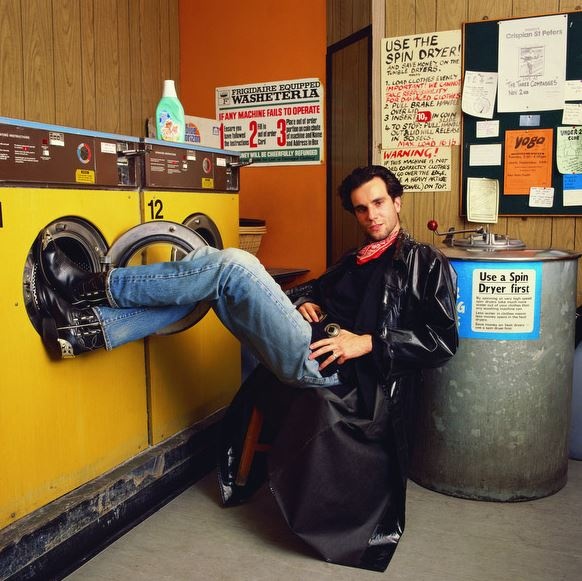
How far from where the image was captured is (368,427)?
2.06 metres

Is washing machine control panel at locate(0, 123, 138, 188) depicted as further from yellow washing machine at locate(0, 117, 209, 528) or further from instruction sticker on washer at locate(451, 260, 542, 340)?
instruction sticker on washer at locate(451, 260, 542, 340)

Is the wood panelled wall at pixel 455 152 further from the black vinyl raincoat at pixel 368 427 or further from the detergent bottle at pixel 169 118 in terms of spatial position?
the detergent bottle at pixel 169 118

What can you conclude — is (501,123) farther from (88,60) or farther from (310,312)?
(88,60)

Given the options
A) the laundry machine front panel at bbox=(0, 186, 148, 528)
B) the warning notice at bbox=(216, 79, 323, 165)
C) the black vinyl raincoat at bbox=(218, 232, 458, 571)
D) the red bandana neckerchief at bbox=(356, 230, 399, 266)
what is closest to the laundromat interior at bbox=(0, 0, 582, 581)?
the laundry machine front panel at bbox=(0, 186, 148, 528)

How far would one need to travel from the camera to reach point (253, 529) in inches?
89.2

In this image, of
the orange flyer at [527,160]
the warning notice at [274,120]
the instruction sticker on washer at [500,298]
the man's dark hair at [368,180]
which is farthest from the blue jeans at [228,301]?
the warning notice at [274,120]

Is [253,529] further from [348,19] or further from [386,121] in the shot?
[348,19]

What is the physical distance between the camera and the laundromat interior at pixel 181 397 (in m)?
1.97

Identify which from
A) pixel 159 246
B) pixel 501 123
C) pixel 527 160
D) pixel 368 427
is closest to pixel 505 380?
pixel 368 427

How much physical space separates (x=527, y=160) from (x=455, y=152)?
0.32 meters

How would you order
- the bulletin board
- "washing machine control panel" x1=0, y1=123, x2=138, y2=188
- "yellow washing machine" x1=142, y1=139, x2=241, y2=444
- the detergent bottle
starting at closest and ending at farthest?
"washing machine control panel" x1=0, y1=123, x2=138, y2=188 → "yellow washing machine" x1=142, y1=139, x2=241, y2=444 → the detergent bottle → the bulletin board

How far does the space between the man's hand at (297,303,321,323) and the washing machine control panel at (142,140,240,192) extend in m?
0.69

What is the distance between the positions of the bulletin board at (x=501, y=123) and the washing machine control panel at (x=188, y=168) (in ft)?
3.56

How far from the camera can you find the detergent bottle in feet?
8.82
